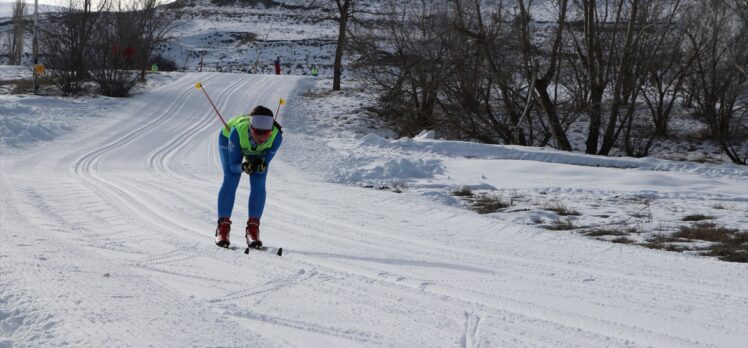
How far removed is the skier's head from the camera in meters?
6.23

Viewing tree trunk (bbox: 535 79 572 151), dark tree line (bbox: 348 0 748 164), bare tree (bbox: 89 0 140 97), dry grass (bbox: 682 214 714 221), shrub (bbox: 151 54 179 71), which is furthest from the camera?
shrub (bbox: 151 54 179 71)

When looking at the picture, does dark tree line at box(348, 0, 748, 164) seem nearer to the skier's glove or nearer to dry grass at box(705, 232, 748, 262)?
dry grass at box(705, 232, 748, 262)

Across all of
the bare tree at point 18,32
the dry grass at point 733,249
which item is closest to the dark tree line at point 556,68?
the dry grass at point 733,249

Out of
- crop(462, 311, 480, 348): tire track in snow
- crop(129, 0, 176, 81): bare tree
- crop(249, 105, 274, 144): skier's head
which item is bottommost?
crop(462, 311, 480, 348): tire track in snow

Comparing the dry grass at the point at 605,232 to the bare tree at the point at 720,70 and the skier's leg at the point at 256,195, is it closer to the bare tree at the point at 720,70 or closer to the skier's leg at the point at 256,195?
the skier's leg at the point at 256,195

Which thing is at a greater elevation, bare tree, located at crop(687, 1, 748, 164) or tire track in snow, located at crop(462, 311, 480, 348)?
bare tree, located at crop(687, 1, 748, 164)

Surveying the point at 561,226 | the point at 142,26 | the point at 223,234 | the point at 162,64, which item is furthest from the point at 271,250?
the point at 162,64

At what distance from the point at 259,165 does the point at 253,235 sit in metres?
0.68

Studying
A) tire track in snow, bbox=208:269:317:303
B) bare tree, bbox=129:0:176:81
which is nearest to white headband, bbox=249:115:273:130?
tire track in snow, bbox=208:269:317:303

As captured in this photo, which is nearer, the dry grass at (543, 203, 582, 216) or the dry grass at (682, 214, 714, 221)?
the dry grass at (682, 214, 714, 221)

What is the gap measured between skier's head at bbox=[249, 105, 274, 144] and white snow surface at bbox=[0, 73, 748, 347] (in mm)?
Answer: 1110

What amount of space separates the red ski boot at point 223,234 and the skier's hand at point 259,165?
59 centimetres

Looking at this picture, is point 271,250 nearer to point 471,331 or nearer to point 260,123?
point 260,123

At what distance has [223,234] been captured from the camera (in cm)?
645
